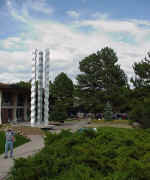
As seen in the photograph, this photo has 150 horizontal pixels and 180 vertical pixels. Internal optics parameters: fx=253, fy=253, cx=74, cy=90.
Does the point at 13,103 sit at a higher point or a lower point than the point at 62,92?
lower

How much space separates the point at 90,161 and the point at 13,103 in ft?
147

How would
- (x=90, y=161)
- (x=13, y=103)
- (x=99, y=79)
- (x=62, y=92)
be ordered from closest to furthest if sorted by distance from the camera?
(x=90, y=161), (x=13, y=103), (x=99, y=79), (x=62, y=92)

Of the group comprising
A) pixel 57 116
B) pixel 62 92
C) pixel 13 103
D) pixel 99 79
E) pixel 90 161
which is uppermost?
pixel 99 79

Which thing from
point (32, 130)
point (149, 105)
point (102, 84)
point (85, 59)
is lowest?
point (32, 130)

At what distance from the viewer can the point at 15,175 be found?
5.09 meters

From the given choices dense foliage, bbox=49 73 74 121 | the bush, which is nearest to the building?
the bush

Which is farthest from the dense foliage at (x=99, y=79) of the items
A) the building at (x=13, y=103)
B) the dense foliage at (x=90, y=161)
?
the dense foliage at (x=90, y=161)

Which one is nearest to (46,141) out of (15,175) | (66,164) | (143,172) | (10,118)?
(66,164)

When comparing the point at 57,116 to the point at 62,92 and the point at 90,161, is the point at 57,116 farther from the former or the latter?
the point at 90,161

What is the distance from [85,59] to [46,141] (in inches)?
2054

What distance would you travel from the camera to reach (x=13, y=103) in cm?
4875

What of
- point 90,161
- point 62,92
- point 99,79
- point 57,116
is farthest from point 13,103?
point 90,161

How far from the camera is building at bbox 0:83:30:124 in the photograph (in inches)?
1724

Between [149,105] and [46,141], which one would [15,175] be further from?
[149,105]
